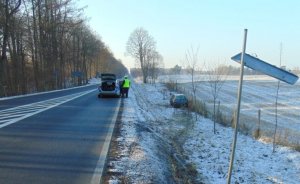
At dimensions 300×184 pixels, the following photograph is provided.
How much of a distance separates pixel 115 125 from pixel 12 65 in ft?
119

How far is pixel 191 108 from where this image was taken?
1177 inches

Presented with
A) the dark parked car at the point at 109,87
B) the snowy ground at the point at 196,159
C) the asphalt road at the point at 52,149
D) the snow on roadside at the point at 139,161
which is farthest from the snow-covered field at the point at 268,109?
the snow on roadside at the point at 139,161

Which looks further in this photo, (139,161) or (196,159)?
(196,159)

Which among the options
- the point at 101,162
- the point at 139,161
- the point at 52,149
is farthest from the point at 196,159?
the point at 52,149

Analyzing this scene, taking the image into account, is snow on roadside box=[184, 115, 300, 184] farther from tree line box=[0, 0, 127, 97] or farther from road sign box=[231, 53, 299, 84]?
tree line box=[0, 0, 127, 97]

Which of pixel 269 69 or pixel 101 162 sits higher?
pixel 269 69

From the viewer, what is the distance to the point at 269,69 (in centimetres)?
563

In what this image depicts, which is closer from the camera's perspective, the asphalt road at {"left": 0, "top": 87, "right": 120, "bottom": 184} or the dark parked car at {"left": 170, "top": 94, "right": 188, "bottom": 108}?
the asphalt road at {"left": 0, "top": 87, "right": 120, "bottom": 184}

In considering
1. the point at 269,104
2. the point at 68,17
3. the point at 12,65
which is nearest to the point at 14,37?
the point at 12,65

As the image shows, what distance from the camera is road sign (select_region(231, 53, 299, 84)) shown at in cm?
549

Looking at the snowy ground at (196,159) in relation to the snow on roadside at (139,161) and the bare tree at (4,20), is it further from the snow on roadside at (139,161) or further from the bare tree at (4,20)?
the bare tree at (4,20)

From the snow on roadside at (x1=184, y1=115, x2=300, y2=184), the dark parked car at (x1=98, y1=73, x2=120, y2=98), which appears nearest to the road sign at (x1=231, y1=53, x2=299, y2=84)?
the snow on roadside at (x1=184, y1=115, x2=300, y2=184)

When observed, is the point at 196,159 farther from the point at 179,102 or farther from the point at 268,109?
the point at 268,109

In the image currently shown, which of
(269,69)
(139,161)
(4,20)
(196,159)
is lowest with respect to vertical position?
(196,159)
